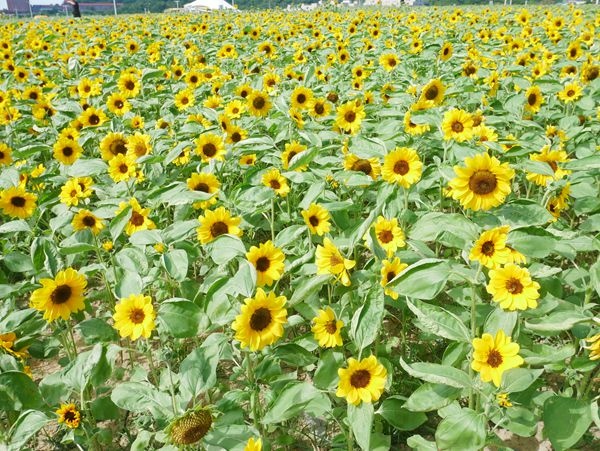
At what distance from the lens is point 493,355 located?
172cm

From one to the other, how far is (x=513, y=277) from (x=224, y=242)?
121 centimetres

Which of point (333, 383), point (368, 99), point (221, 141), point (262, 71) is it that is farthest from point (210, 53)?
point (333, 383)

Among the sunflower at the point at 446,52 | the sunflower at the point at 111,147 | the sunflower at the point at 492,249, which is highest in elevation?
the sunflower at the point at 446,52

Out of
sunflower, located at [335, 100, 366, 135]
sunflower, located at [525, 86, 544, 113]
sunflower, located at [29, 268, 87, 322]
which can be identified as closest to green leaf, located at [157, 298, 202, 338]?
sunflower, located at [29, 268, 87, 322]

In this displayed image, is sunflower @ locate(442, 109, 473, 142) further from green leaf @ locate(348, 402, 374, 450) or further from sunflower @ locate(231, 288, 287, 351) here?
green leaf @ locate(348, 402, 374, 450)

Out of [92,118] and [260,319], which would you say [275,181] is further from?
[92,118]

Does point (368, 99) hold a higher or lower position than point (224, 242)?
higher

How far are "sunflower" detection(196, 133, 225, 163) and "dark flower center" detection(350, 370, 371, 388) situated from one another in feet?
6.26

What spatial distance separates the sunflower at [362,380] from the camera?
5.85 feet

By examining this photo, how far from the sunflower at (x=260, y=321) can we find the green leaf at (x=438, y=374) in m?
A: 0.49

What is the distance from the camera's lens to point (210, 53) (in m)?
8.27

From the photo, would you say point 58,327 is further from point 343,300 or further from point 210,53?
point 210,53

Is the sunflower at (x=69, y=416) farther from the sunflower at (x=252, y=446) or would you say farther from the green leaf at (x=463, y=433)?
the green leaf at (x=463, y=433)

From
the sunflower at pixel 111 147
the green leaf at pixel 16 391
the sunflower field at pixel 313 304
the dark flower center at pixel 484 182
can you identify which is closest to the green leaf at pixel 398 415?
the sunflower field at pixel 313 304
